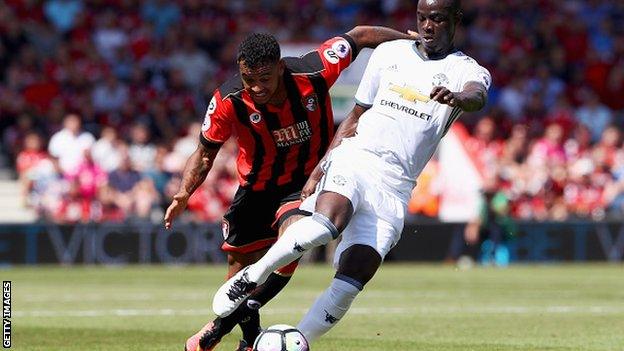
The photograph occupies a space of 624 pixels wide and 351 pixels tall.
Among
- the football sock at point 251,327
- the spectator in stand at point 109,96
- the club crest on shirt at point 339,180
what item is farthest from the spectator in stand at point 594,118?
the club crest on shirt at point 339,180

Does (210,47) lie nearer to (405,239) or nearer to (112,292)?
(405,239)

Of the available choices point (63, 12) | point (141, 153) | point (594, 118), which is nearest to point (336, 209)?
point (141, 153)

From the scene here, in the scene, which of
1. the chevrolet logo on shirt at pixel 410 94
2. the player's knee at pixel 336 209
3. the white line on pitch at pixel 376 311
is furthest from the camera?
the white line on pitch at pixel 376 311

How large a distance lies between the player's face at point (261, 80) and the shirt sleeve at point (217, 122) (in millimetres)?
221

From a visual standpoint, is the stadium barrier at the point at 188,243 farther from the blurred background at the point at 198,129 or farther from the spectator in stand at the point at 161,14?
the spectator in stand at the point at 161,14

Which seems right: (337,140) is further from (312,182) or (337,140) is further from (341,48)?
(341,48)

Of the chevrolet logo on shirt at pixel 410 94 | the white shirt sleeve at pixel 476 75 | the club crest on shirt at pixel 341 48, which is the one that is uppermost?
the club crest on shirt at pixel 341 48

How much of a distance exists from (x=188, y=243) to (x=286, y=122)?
15.1 metres

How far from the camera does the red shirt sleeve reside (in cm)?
1011

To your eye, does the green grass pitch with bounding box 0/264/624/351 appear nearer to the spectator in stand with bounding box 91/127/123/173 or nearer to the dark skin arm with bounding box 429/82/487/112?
the spectator in stand with bounding box 91/127/123/173

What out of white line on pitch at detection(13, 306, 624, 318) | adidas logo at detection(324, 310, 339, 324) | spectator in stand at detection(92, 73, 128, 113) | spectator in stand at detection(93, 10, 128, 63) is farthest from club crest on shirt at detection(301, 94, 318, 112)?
spectator in stand at detection(93, 10, 128, 63)

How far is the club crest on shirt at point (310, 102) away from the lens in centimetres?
996

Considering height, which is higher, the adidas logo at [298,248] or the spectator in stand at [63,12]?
the spectator in stand at [63,12]

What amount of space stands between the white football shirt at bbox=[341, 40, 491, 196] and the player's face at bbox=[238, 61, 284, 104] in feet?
2.15
